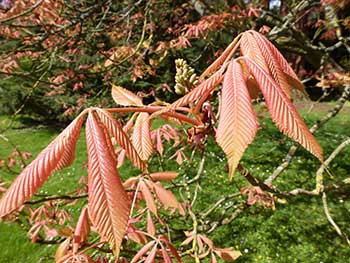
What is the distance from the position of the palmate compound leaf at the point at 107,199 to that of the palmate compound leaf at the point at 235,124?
0.13 m

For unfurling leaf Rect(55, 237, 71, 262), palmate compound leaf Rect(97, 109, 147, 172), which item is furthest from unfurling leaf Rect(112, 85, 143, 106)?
unfurling leaf Rect(55, 237, 71, 262)

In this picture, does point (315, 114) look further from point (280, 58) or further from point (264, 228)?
point (280, 58)

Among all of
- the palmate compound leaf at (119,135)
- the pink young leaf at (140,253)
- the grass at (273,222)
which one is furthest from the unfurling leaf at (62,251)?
the grass at (273,222)

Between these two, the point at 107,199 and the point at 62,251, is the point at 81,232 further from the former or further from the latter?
the point at 107,199

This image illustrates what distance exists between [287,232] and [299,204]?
1.51 ft

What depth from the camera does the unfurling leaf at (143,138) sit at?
626mm

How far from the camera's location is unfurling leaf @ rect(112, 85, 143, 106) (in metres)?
0.70

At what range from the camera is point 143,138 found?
64 centimetres

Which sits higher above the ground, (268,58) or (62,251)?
(268,58)

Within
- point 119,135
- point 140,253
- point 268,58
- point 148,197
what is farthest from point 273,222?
point 119,135

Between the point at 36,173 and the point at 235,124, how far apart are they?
25cm

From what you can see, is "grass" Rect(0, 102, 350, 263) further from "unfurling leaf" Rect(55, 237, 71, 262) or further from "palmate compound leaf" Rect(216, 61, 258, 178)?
"palmate compound leaf" Rect(216, 61, 258, 178)

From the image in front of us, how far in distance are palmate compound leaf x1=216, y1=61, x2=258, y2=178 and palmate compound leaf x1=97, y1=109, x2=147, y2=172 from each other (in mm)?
131

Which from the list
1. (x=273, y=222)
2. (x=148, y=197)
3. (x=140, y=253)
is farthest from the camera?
(x=273, y=222)
